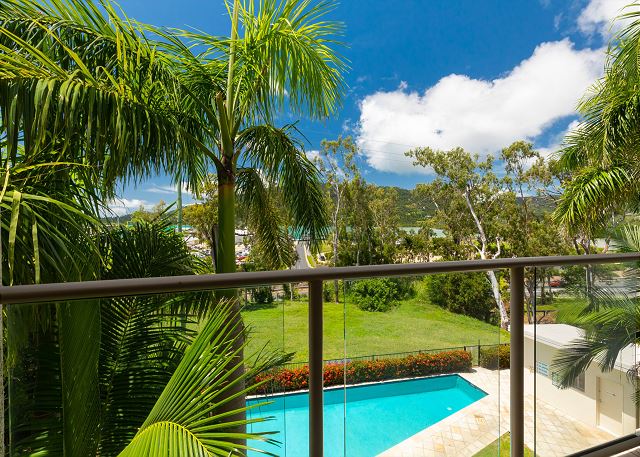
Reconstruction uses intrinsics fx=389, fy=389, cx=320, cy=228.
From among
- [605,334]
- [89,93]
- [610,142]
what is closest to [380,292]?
[605,334]

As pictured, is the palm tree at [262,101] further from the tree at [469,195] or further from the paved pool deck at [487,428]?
the tree at [469,195]

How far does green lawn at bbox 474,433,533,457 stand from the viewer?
1.51 metres

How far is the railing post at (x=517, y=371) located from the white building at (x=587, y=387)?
38mm

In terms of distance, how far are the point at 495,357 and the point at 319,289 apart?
82cm

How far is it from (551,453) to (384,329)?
90 centimetres

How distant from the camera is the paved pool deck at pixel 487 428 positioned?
146 centimetres

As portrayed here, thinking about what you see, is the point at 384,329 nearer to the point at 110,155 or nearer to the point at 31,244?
the point at 31,244

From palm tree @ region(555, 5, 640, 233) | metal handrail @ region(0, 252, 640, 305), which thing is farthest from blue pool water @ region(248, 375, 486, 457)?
palm tree @ region(555, 5, 640, 233)

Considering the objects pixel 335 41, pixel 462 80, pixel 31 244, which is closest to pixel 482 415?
pixel 31 244

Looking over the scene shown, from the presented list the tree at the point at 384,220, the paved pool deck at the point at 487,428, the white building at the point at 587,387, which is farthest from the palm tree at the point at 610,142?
the tree at the point at 384,220

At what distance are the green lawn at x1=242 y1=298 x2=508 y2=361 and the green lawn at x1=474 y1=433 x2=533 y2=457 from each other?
390mm

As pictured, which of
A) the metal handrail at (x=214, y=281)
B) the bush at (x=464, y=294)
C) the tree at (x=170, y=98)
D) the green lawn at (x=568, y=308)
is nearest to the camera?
the metal handrail at (x=214, y=281)

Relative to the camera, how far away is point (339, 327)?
127cm

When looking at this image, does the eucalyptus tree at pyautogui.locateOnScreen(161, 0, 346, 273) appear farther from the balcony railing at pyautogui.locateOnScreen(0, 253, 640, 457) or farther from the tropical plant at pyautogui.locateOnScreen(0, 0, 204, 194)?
the balcony railing at pyautogui.locateOnScreen(0, 253, 640, 457)
